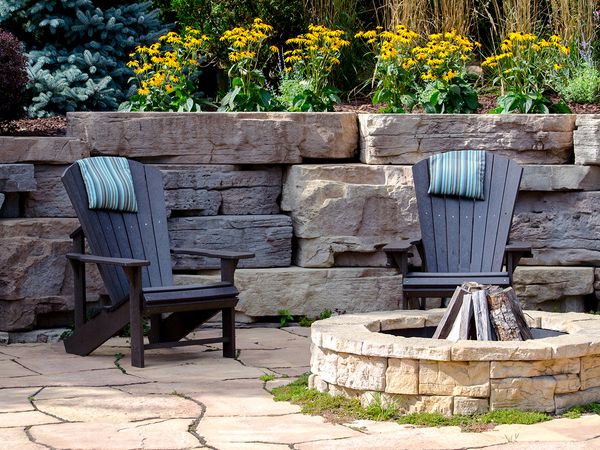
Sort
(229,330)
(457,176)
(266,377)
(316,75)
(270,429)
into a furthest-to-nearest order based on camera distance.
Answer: (316,75) < (457,176) < (229,330) < (266,377) < (270,429)

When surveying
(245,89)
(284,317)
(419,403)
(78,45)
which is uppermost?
(78,45)

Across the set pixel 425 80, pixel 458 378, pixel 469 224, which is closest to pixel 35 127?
pixel 425 80

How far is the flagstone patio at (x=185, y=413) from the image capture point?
11.3 feet

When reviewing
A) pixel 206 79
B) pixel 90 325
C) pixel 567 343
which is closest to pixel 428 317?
pixel 567 343

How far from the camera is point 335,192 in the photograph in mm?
6020

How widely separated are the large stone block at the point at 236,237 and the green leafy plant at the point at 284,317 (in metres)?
0.28

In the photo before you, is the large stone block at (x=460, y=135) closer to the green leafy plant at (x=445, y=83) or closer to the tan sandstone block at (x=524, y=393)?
the green leafy plant at (x=445, y=83)

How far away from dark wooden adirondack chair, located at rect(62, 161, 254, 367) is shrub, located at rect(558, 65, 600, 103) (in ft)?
8.84

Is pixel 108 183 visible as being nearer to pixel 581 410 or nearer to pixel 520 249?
pixel 520 249

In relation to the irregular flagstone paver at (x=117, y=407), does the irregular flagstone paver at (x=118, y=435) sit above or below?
above

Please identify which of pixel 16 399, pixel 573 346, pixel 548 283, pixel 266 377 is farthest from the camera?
pixel 548 283

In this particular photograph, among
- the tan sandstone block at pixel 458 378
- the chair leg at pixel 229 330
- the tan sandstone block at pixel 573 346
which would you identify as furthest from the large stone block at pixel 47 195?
the tan sandstone block at pixel 573 346

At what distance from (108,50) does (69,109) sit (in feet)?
Answer: 1.89

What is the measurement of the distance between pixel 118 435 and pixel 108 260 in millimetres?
1402
